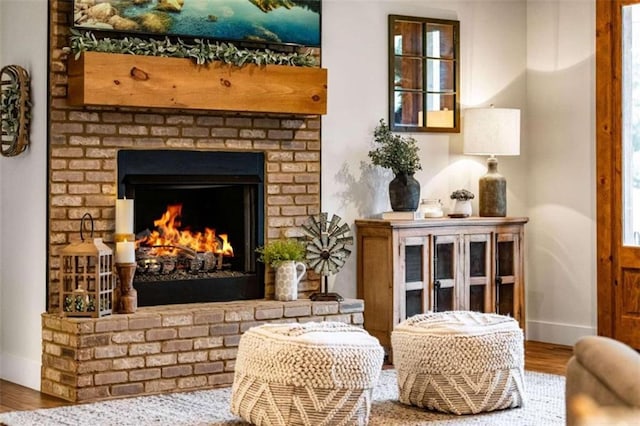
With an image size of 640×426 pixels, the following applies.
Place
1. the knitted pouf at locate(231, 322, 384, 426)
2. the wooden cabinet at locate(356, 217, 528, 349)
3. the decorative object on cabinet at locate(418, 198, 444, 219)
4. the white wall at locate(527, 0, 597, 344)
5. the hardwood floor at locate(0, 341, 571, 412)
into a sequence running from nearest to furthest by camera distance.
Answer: the knitted pouf at locate(231, 322, 384, 426) < the hardwood floor at locate(0, 341, 571, 412) < the wooden cabinet at locate(356, 217, 528, 349) < the decorative object on cabinet at locate(418, 198, 444, 219) < the white wall at locate(527, 0, 597, 344)

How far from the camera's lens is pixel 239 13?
6078 mm

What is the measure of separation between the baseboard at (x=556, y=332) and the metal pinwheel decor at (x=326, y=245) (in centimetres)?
181

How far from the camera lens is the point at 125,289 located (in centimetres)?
568

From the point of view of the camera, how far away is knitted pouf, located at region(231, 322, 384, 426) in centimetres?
457

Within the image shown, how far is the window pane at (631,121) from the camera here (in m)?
6.91

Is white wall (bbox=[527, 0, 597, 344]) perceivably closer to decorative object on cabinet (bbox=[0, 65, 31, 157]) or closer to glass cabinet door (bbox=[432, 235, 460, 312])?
glass cabinet door (bbox=[432, 235, 460, 312])

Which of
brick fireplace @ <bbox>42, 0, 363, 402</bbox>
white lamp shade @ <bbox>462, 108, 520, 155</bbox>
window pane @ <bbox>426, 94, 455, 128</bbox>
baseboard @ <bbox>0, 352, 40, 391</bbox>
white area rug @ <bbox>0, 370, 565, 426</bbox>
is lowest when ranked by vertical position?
white area rug @ <bbox>0, 370, 565, 426</bbox>

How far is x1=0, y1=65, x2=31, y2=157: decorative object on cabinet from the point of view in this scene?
5.82 meters

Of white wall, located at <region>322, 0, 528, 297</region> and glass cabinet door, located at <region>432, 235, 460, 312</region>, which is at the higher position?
white wall, located at <region>322, 0, 528, 297</region>

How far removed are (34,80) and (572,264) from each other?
12.3ft

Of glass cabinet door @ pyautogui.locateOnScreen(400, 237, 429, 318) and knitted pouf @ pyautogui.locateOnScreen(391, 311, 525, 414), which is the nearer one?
knitted pouf @ pyautogui.locateOnScreen(391, 311, 525, 414)


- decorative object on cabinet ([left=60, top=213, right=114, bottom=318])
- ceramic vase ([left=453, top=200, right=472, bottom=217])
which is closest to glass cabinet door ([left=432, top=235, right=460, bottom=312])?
ceramic vase ([left=453, top=200, right=472, bottom=217])

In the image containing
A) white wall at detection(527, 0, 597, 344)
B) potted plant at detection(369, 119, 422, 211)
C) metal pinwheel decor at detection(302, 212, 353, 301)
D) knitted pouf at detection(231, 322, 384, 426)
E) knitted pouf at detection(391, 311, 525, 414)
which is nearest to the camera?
knitted pouf at detection(231, 322, 384, 426)

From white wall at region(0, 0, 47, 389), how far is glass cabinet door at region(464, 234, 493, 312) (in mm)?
2690
